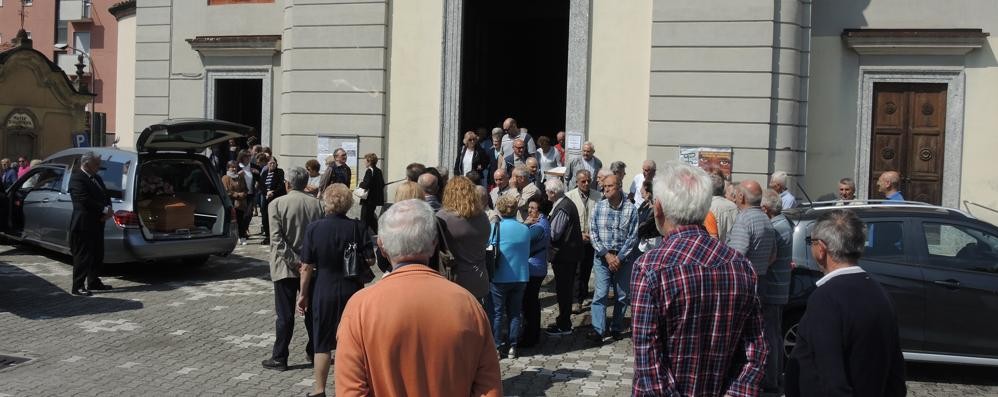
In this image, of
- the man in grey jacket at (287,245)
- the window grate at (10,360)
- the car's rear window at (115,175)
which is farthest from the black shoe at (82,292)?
the man in grey jacket at (287,245)

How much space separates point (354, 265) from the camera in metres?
6.81

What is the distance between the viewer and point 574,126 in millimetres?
15688

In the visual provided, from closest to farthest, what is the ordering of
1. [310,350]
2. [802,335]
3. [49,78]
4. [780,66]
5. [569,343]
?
[802,335] → [310,350] → [569,343] → [780,66] → [49,78]

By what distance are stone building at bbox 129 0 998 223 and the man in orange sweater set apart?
12268 mm

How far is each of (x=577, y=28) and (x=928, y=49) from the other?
5.69m

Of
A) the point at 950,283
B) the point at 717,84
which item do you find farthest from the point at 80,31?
the point at 950,283

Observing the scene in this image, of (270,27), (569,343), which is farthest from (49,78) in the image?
(569,343)

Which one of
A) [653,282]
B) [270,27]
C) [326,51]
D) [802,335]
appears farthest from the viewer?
[270,27]

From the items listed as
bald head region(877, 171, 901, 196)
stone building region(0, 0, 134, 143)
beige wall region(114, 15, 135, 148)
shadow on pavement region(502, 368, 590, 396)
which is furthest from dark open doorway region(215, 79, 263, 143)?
stone building region(0, 0, 134, 143)

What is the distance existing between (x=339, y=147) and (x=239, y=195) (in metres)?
2.02

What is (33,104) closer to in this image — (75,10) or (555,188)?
(555,188)

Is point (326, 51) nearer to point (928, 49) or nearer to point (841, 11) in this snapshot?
point (841, 11)

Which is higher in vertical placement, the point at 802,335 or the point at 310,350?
the point at 802,335

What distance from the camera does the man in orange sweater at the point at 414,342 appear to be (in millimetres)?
3105
